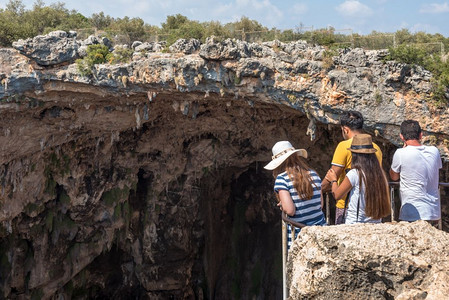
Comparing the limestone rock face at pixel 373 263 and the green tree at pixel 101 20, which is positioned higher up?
the green tree at pixel 101 20

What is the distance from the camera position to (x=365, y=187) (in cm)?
395

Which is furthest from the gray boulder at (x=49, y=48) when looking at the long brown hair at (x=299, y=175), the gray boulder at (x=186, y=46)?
the long brown hair at (x=299, y=175)

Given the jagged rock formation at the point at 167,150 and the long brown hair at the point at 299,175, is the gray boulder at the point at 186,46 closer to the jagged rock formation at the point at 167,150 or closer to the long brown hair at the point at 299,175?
the jagged rock formation at the point at 167,150

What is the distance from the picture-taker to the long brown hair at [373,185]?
3.91 metres

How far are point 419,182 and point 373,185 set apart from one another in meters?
0.80

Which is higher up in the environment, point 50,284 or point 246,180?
point 246,180

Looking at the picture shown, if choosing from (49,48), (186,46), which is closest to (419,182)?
(186,46)

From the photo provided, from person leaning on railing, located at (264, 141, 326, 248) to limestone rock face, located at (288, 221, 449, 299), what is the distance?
0.97m

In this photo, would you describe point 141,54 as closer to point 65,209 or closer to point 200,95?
point 200,95

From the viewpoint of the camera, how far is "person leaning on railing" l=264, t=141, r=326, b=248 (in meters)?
3.89

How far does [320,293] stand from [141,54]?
7.69 m

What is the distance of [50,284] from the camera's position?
1290 cm

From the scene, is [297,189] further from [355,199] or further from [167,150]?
[167,150]

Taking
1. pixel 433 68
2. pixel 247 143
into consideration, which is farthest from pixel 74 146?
pixel 433 68
